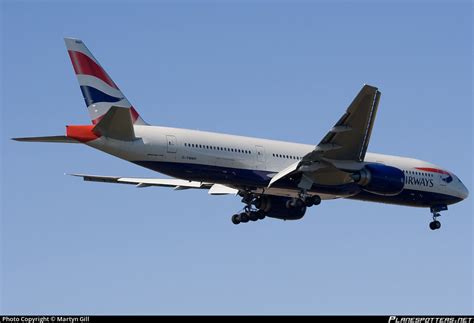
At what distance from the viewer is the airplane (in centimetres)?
4834

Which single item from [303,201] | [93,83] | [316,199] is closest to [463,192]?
Result: [316,199]

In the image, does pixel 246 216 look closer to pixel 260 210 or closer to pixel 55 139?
pixel 260 210

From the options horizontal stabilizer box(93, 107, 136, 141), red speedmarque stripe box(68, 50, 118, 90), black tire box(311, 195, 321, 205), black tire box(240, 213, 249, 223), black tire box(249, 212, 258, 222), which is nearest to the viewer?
horizontal stabilizer box(93, 107, 136, 141)

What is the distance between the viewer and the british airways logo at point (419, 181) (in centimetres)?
5725

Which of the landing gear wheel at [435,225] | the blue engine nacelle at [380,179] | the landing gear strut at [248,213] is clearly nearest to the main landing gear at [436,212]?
the landing gear wheel at [435,225]

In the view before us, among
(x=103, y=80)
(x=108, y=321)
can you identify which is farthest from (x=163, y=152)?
(x=108, y=321)

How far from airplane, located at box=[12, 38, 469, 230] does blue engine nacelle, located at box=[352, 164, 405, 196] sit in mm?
48

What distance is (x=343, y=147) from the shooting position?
5122cm

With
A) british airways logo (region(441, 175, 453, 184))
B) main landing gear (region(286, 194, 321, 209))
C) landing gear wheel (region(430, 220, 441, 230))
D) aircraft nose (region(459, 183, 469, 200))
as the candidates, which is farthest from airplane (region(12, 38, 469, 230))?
aircraft nose (region(459, 183, 469, 200))

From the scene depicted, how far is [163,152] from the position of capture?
49.0m

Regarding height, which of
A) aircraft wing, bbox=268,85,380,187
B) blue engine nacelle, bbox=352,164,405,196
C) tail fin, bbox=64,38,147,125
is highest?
tail fin, bbox=64,38,147,125

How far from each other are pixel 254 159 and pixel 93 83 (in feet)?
27.8

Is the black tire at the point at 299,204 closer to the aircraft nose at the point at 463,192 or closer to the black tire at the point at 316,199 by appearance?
the black tire at the point at 316,199

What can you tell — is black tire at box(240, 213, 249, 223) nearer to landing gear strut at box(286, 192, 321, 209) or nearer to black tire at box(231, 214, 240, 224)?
black tire at box(231, 214, 240, 224)
